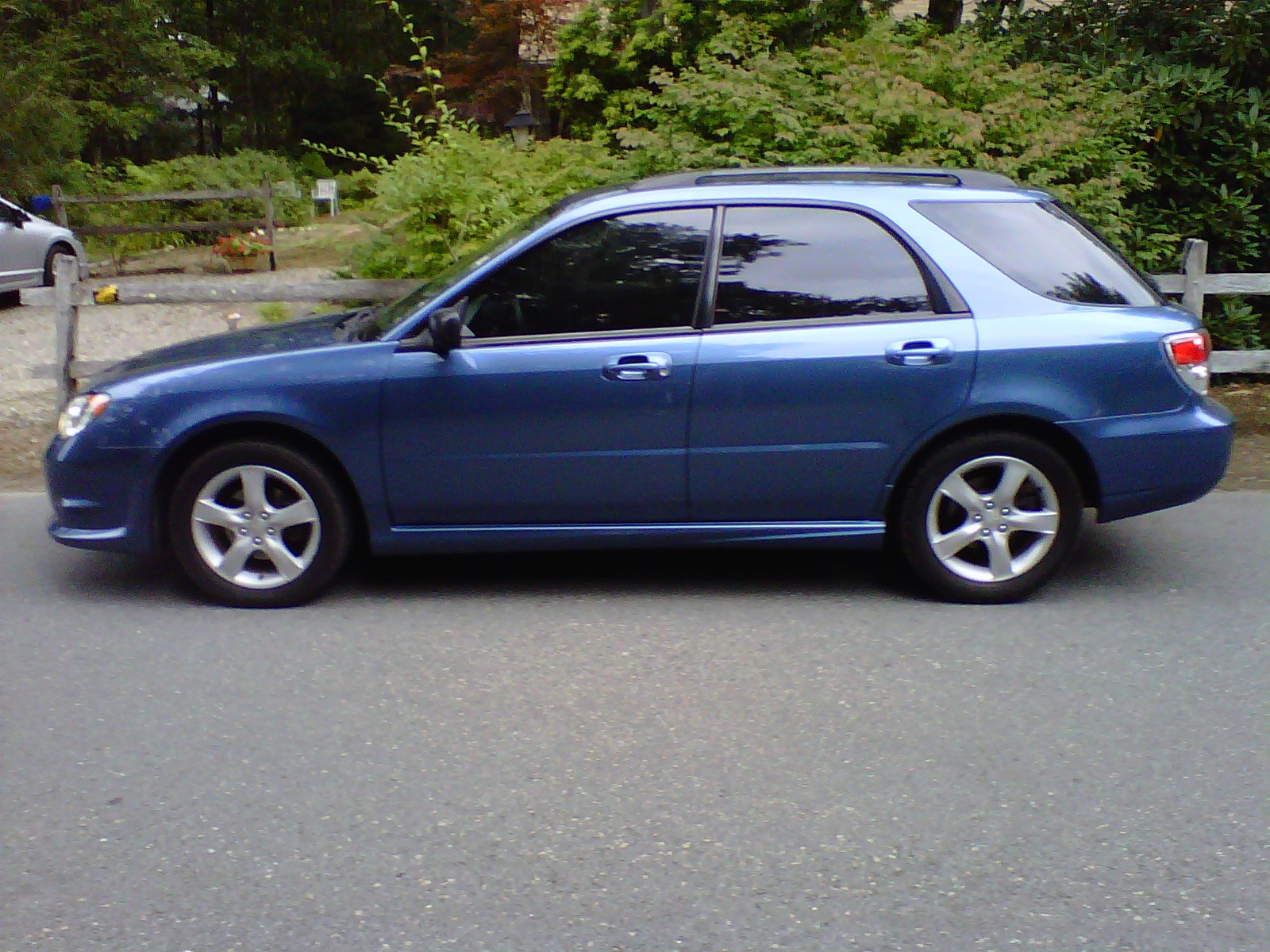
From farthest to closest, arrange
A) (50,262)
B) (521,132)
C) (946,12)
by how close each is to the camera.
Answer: (50,262) < (521,132) < (946,12)

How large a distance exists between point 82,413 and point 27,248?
12.8 m

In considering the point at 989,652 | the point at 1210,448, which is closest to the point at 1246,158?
the point at 1210,448

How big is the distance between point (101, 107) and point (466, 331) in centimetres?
2543

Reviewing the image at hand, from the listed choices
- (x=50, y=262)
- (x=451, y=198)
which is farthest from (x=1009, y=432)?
(x=50, y=262)

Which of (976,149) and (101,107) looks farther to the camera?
(101,107)

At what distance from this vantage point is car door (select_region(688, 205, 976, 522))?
223 inches

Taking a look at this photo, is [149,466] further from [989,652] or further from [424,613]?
[989,652]

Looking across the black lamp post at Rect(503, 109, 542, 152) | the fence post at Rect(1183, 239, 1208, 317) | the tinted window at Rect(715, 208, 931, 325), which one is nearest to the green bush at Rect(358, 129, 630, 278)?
the black lamp post at Rect(503, 109, 542, 152)

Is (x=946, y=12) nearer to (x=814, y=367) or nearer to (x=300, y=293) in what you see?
(x=300, y=293)

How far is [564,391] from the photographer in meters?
5.69

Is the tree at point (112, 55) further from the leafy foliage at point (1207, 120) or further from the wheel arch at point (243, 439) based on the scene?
the wheel arch at point (243, 439)

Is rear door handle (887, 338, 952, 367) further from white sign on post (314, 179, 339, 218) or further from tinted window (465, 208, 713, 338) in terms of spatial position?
white sign on post (314, 179, 339, 218)

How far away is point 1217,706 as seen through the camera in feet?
15.6

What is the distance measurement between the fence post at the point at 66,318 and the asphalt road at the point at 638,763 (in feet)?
8.19
